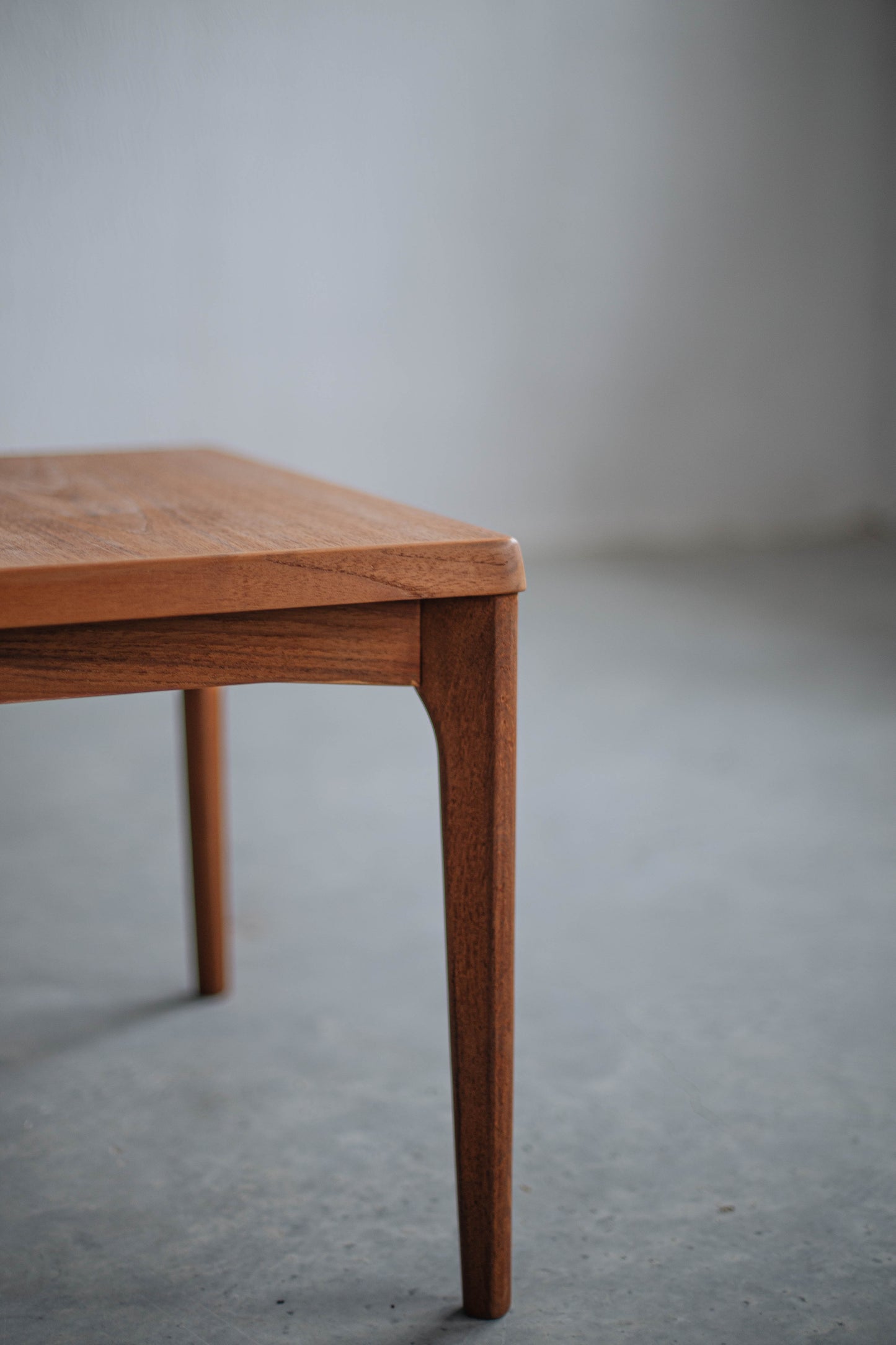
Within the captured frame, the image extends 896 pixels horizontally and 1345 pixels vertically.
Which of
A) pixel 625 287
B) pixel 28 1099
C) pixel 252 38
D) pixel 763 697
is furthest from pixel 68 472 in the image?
pixel 625 287

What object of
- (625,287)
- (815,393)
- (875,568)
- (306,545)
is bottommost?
(875,568)

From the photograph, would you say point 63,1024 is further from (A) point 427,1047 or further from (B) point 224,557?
(B) point 224,557

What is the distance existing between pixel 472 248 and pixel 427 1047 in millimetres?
3055

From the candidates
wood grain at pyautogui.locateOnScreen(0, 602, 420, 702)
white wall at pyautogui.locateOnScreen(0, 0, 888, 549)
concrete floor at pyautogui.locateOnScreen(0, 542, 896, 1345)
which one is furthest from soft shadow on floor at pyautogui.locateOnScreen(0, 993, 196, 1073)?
white wall at pyautogui.locateOnScreen(0, 0, 888, 549)

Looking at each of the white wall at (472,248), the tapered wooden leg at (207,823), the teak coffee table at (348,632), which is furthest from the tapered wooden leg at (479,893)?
the white wall at (472,248)

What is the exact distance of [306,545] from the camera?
0.60 metres

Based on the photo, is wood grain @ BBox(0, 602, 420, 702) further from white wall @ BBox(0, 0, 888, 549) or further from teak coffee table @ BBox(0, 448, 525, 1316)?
white wall @ BBox(0, 0, 888, 549)

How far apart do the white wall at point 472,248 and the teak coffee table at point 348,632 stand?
2.81 meters

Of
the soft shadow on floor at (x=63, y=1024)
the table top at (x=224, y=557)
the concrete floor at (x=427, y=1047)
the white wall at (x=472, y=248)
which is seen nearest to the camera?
the table top at (x=224, y=557)

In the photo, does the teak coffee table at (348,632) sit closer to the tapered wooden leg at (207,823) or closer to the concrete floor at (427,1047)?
the concrete floor at (427,1047)

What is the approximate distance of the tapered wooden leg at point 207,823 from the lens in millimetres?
1056

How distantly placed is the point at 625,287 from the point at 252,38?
131 centimetres

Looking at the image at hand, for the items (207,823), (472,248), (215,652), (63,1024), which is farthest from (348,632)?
(472,248)

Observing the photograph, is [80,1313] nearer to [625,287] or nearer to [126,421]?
[126,421]
